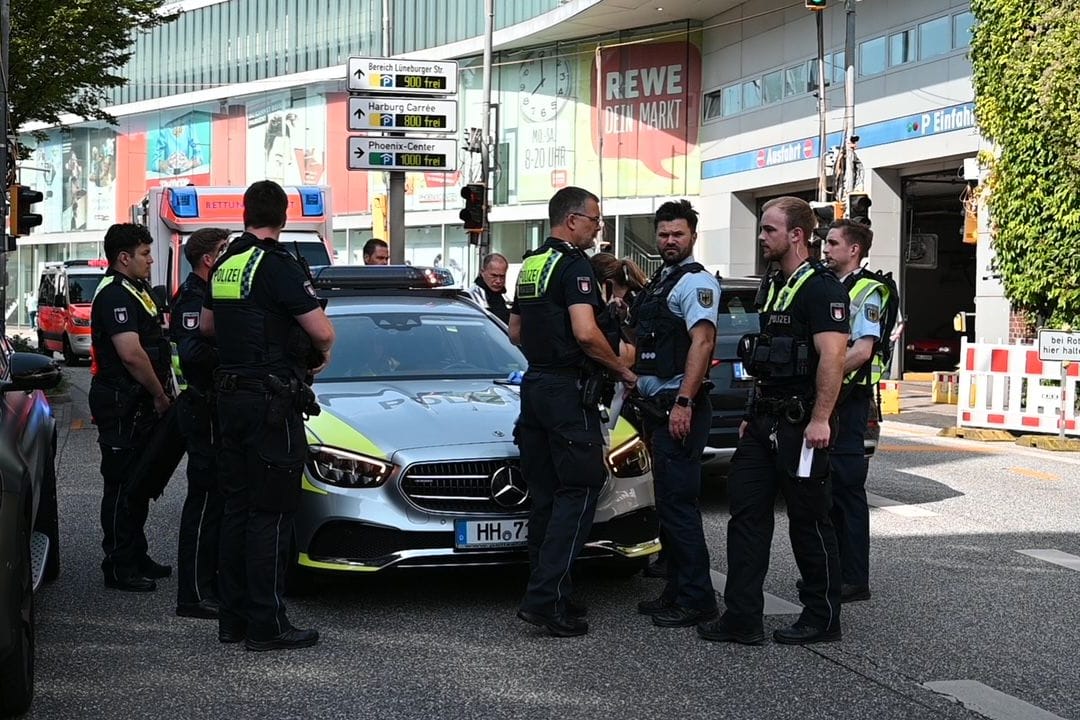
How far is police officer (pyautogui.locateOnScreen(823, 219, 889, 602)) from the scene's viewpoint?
706 centimetres

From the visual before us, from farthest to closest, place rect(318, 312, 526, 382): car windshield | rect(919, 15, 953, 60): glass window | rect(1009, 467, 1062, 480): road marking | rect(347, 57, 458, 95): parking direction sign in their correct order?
rect(919, 15, 953, 60): glass window, rect(347, 57, 458, 95): parking direction sign, rect(1009, 467, 1062, 480): road marking, rect(318, 312, 526, 382): car windshield

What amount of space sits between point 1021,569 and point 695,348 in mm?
2922

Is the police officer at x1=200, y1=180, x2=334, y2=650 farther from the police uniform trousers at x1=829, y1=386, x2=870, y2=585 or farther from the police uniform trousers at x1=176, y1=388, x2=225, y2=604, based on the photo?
the police uniform trousers at x1=829, y1=386, x2=870, y2=585

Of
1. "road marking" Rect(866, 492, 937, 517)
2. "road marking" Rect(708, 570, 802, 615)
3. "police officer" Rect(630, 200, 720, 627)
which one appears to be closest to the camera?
"police officer" Rect(630, 200, 720, 627)

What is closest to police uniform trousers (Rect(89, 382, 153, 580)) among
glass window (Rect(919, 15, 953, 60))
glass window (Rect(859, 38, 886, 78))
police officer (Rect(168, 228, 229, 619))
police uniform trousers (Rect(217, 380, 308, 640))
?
police officer (Rect(168, 228, 229, 619))

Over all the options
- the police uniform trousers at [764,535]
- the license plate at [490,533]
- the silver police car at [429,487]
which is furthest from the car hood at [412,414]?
the police uniform trousers at [764,535]

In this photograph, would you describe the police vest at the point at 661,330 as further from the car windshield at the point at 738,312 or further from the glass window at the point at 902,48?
the glass window at the point at 902,48

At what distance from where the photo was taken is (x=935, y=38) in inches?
1115

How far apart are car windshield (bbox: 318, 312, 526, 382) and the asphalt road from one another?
1.16 m

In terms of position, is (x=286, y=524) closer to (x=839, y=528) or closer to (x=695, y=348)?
(x=695, y=348)

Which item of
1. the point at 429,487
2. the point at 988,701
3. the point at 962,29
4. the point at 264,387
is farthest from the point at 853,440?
the point at 962,29

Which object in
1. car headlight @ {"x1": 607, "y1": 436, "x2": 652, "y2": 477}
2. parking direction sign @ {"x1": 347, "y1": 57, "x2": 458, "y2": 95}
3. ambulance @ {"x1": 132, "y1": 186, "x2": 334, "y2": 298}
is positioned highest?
parking direction sign @ {"x1": 347, "y1": 57, "x2": 458, "y2": 95}

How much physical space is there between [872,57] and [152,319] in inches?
1010

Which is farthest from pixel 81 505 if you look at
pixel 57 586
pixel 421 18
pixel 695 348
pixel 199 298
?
pixel 421 18
